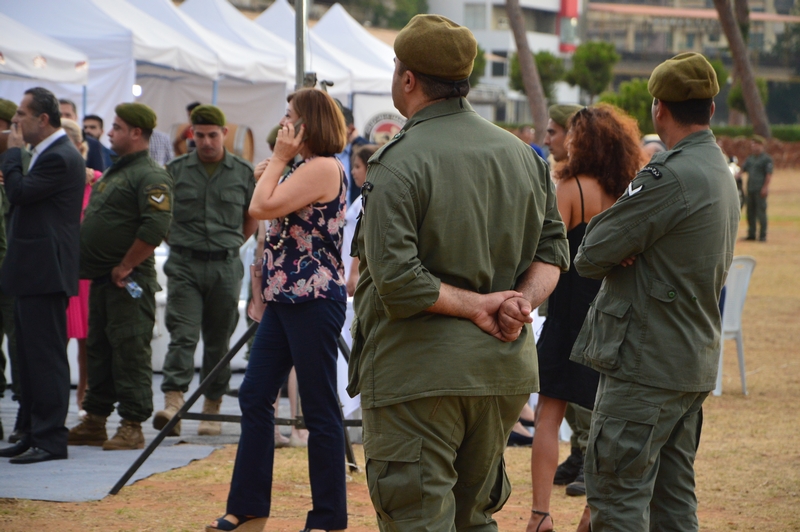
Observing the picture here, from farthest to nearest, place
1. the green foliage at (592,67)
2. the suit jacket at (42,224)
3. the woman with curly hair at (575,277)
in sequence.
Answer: the green foliage at (592,67) < the suit jacket at (42,224) < the woman with curly hair at (575,277)

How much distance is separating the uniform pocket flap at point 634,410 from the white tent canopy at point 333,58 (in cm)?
1373

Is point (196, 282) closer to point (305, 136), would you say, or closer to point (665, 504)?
point (305, 136)

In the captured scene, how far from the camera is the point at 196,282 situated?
6793 mm

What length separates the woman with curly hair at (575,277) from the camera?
449 centimetres

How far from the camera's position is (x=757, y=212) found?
75.4ft

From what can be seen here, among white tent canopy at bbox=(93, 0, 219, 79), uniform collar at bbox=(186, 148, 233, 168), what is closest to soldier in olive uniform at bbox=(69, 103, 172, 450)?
uniform collar at bbox=(186, 148, 233, 168)

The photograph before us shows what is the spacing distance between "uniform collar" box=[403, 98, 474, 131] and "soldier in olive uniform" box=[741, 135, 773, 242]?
2079 centimetres

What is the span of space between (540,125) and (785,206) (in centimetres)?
1282

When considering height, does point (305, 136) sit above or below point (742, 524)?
above

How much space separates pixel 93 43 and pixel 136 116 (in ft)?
23.5

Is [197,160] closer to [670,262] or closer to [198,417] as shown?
[198,417]

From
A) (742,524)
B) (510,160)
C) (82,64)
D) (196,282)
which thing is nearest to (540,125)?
(82,64)

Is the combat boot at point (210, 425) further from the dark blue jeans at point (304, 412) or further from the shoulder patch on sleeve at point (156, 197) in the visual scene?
the dark blue jeans at point (304, 412)

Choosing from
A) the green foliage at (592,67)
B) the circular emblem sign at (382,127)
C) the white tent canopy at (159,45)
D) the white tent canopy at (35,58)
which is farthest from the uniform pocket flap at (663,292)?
the green foliage at (592,67)
